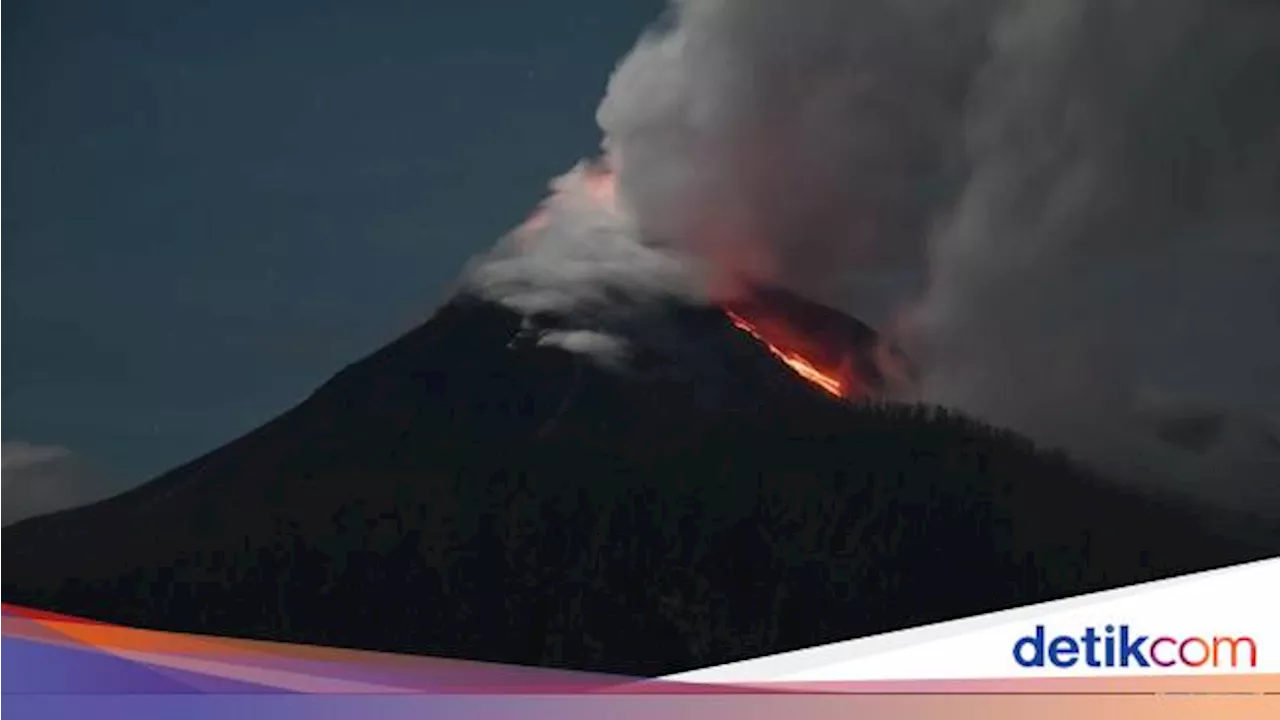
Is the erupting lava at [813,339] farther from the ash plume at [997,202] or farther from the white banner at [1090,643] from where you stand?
the white banner at [1090,643]

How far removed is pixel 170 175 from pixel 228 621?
71 centimetres

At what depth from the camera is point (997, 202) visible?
9.59ft

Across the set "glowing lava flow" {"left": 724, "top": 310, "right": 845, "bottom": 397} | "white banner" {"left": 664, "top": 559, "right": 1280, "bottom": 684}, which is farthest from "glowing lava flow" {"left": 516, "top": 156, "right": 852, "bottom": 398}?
"white banner" {"left": 664, "top": 559, "right": 1280, "bottom": 684}

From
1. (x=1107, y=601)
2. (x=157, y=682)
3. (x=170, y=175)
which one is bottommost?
(x=157, y=682)

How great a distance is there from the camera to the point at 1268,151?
9.40 ft

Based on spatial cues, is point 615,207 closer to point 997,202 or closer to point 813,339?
point 813,339

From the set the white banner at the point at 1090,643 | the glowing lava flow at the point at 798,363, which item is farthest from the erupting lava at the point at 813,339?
the white banner at the point at 1090,643

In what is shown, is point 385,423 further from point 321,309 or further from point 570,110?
point 570,110

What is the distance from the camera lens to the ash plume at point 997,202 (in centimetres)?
286

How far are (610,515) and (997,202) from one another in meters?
0.74

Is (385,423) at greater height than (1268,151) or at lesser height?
lesser

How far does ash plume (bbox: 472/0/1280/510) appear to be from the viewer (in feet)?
9.37

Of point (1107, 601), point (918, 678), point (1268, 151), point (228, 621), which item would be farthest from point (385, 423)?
point (1268, 151)

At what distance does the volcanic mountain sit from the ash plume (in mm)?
72
